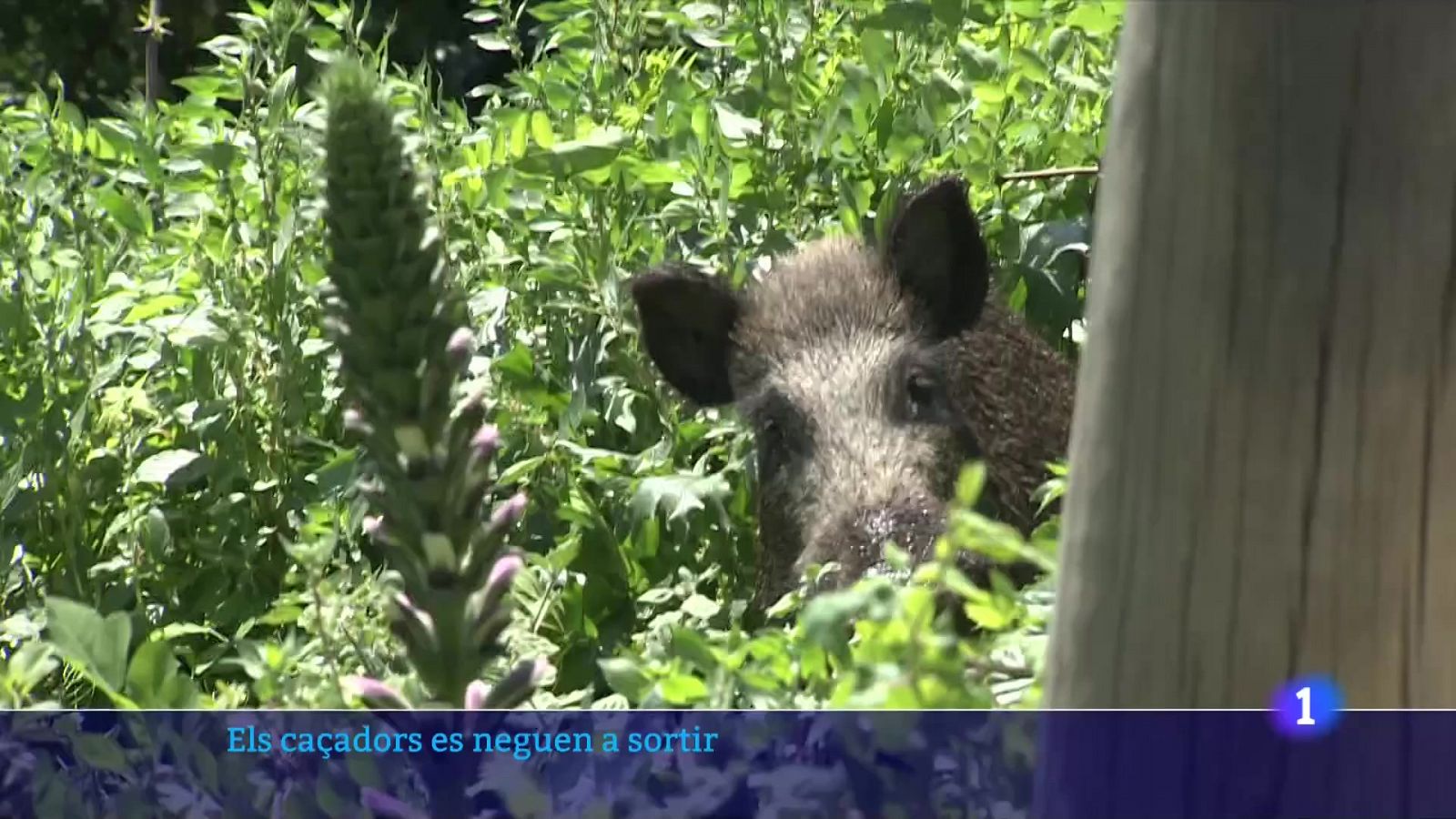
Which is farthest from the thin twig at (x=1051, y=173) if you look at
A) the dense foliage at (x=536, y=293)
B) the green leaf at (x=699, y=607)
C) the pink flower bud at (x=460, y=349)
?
the pink flower bud at (x=460, y=349)

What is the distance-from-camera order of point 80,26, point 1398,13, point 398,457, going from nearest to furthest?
point 1398,13 → point 398,457 → point 80,26

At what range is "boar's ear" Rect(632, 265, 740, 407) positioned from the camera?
15.9 feet

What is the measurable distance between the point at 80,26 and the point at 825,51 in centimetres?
823

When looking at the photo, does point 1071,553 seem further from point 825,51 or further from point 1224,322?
point 825,51

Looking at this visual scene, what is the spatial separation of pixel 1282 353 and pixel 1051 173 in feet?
9.92

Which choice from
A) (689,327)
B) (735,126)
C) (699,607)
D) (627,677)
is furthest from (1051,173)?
(627,677)

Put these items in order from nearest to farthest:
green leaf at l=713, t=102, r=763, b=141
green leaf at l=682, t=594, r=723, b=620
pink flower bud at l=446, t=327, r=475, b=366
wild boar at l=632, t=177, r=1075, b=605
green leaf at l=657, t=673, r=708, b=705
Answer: pink flower bud at l=446, t=327, r=475, b=366 < green leaf at l=657, t=673, r=708, b=705 < green leaf at l=682, t=594, r=723, b=620 < wild boar at l=632, t=177, r=1075, b=605 < green leaf at l=713, t=102, r=763, b=141

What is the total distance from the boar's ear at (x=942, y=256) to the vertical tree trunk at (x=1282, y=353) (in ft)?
9.01

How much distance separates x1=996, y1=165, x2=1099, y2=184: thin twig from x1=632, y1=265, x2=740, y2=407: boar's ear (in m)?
0.76

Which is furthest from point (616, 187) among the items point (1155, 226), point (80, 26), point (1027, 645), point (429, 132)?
point (80, 26)

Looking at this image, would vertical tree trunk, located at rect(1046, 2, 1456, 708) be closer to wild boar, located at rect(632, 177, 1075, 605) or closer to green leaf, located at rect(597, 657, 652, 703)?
green leaf, located at rect(597, 657, 652, 703)

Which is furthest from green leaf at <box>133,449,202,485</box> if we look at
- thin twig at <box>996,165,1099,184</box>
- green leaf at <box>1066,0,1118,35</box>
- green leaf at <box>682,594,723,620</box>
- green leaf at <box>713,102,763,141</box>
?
green leaf at <box>1066,0,1118,35</box>

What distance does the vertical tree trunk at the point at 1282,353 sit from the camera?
1.81m

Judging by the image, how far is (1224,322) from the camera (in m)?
1.85
